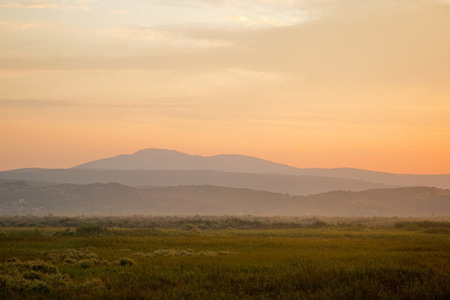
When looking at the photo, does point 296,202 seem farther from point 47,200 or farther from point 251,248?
point 251,248

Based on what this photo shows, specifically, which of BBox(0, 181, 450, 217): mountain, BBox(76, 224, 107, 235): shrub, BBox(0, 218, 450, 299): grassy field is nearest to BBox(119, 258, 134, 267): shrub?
BBox(0, 218, 450, 299): grassy field

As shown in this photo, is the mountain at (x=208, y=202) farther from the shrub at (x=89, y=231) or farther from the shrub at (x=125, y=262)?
the shrub at (x=125, y=262)

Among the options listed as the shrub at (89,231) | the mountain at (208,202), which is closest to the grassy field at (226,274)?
the shrub at (89,231)

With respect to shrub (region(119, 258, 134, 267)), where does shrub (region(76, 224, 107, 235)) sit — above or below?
below

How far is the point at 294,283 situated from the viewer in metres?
20.0

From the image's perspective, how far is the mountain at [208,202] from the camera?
149m

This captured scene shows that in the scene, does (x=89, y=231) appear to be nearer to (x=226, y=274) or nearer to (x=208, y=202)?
(x=226, y=274)

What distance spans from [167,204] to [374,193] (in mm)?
67767

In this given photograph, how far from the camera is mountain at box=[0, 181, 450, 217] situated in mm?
149000

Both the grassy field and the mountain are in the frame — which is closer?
the grassy field

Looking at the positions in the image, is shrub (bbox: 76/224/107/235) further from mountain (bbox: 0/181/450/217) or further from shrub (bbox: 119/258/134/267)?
mountain (bbox: 0/181/450/217)

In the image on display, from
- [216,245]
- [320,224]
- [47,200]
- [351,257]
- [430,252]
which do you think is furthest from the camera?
[47,200]

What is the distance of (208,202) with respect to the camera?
173750 mm

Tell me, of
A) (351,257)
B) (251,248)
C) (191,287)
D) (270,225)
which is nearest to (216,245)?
(251,248)
